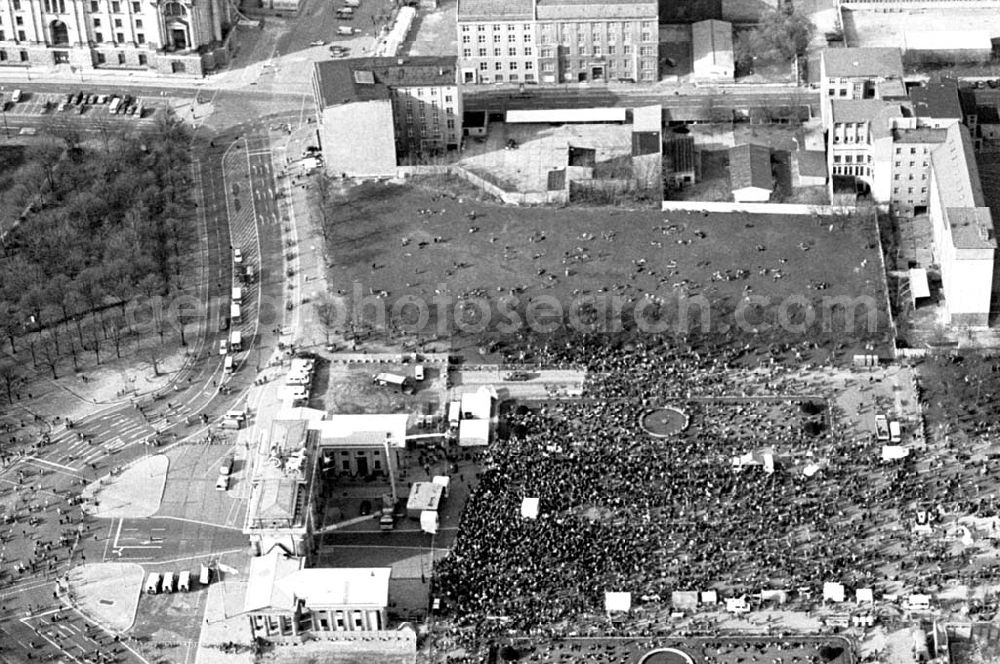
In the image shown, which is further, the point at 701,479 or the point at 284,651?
the point at 701,479

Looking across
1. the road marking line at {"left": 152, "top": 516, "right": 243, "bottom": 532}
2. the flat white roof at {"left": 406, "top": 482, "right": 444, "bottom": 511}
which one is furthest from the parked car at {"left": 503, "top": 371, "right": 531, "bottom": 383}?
the road marking line at {"left": 152, "top": 516, "right": 243, "bottom": 532}

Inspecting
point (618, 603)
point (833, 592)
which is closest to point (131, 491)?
point (618, 603)

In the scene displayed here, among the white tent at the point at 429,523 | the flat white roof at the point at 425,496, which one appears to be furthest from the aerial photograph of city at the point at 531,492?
the flat white roof at the point at 425,496

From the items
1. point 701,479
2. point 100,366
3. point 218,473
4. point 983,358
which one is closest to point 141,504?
point 218,473

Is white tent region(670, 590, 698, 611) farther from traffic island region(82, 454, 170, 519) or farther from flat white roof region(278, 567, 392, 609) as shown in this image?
traffic island region(82, 454, 170, 519)

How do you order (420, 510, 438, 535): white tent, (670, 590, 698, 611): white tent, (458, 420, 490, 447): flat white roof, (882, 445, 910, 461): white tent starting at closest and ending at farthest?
(670, 590, 698, 611): white tent, (420, 510, 438, 535): white tent, (882, 445, 910, 461): white tent, (458, 420, 490, 447): flat white roof

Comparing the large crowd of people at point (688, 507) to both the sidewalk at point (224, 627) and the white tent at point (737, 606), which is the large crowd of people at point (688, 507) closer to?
the white tent at point (737, 606)

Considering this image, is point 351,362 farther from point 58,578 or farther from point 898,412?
point 898,412
